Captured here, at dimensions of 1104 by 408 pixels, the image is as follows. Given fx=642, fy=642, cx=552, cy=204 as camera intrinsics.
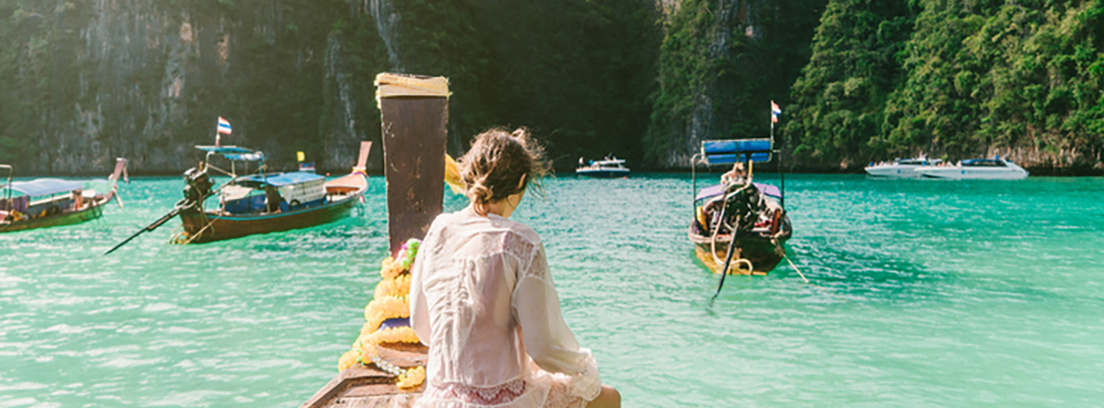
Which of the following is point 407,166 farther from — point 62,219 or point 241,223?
point 62,219

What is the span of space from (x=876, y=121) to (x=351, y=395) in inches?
2099

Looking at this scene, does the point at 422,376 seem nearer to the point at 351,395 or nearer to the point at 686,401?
the point at 351,395

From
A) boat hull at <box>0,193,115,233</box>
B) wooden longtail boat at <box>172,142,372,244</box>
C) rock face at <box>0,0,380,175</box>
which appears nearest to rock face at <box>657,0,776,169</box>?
rock face at <box>0,0,380,175</box>

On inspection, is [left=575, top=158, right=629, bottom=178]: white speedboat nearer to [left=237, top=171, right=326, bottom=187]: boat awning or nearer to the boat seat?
[left=237, top=171, right=326, bottom=187]: boat awning

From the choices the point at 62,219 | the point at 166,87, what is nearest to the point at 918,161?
the point at 62,219

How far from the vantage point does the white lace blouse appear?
165cm

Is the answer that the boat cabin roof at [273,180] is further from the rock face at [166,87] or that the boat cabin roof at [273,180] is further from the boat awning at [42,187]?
the rock face at [166,87]

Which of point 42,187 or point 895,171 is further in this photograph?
point 895,171

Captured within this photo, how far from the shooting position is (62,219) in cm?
1944

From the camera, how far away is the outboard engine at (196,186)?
50.8ft

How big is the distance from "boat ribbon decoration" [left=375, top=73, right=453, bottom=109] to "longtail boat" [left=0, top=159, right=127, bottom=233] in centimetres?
1887

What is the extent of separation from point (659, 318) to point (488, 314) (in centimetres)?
692

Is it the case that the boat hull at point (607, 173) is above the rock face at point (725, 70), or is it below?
below

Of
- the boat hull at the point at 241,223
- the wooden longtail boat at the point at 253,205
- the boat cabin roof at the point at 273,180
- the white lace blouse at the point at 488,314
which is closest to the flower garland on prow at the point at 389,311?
the white lace blouse at the point at 488,314
